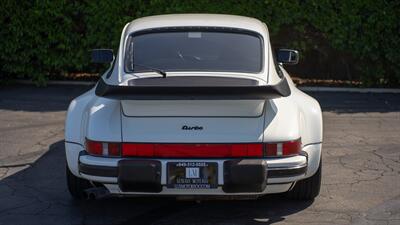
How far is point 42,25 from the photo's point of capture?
11570mm

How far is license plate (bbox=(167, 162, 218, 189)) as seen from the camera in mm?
5289

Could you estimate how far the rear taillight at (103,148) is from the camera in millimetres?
5355

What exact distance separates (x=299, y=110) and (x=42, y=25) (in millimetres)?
6881

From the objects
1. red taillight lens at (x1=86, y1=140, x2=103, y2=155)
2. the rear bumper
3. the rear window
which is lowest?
the rear bumper

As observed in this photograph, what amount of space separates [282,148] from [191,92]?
829 millimetres

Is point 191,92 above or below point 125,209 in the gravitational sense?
above

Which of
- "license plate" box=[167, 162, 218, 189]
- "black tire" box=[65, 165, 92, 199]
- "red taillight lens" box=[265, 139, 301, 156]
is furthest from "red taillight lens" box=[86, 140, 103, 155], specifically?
"red taillight lens" box=[265, 139, 301, 156]

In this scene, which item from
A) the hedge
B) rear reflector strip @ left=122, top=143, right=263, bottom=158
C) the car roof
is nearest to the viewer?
rear reflector strip @ left=122, top=143, right=263, bottom=158

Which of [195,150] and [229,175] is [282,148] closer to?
[229,175]

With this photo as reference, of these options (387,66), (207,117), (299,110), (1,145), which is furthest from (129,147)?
(387,66)

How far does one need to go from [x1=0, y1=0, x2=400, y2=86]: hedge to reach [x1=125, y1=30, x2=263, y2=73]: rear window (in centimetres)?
489

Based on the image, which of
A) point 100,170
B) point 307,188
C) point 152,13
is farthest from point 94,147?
point 152,13

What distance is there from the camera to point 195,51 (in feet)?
20.7

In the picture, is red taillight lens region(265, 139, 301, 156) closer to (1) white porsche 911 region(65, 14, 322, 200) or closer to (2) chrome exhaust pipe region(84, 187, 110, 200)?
(1) white porsche 911 region(65, 14, 322, 200)
